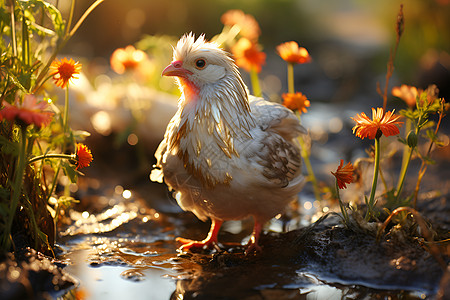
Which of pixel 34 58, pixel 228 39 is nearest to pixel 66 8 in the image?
pixel 228 39

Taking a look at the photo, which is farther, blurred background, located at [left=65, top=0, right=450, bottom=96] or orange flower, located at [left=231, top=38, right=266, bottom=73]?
blurred background, located at [left=65, top=0, right=450, bottom=96]

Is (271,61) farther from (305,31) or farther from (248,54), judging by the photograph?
(248,54)

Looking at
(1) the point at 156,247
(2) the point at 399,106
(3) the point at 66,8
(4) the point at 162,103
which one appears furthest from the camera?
(3) the point at 66,8

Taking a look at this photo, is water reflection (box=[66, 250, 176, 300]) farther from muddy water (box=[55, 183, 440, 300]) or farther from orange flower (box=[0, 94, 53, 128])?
orange flower (box=[0, 94, 53, 128])

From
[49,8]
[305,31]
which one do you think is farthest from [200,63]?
[305,31]

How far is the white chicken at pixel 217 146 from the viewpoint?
9.46 ft

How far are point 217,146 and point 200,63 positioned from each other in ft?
1.70

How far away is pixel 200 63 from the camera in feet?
9.67

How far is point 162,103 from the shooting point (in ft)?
17.1

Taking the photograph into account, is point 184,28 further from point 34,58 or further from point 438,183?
point 34,58

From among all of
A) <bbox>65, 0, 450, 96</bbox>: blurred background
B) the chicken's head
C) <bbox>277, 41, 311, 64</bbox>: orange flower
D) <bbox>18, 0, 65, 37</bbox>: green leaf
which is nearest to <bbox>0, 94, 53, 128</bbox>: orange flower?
<bbox>18, 0, 65, 37</bbox>: green leaf

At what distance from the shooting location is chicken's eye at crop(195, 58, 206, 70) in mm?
2941

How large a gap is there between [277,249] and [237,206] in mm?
472

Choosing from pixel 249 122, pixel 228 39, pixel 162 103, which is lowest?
pixel 249 122
